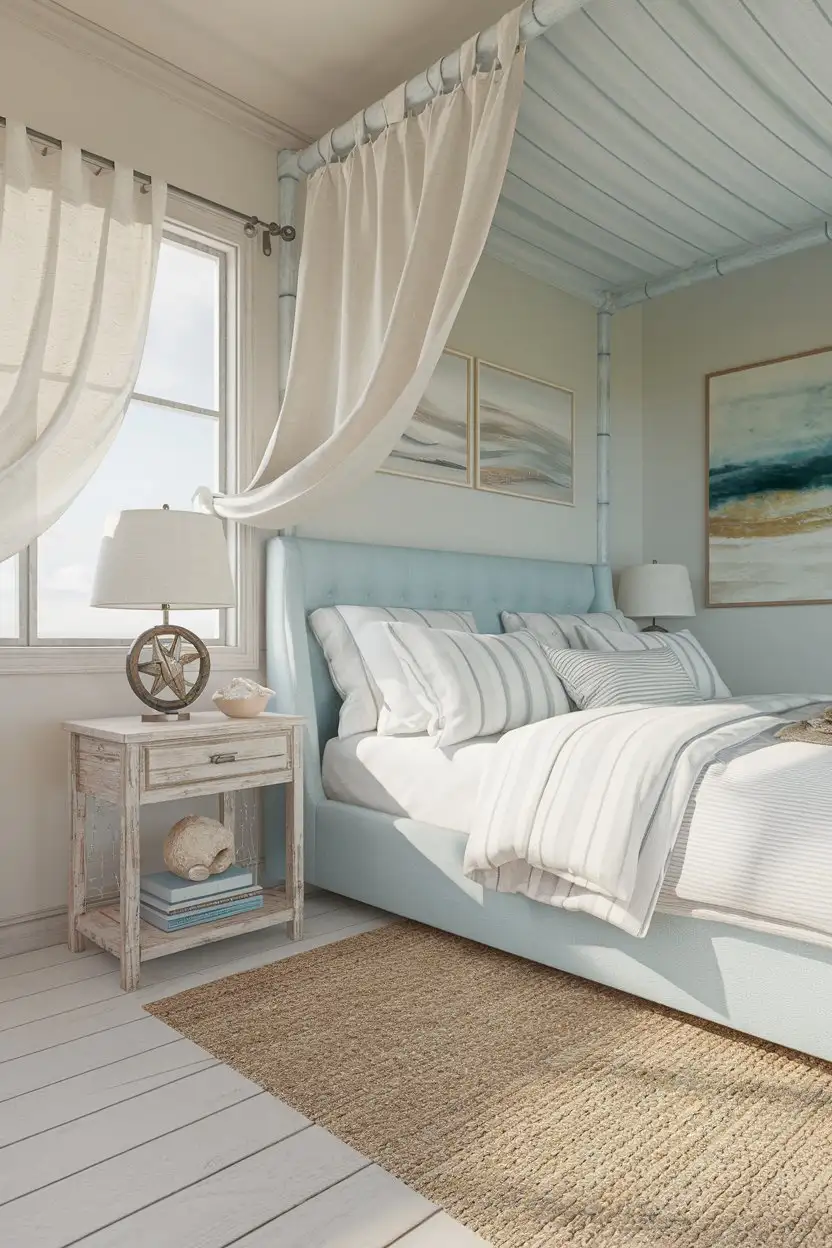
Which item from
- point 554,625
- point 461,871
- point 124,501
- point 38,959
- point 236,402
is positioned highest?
point 236,402

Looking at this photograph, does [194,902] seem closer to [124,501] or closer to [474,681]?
[474,681]

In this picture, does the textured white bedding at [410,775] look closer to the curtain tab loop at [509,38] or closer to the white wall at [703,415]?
the curtain tab loop at [509,38]

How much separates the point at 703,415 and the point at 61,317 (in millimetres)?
3004

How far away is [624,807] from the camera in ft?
6.34

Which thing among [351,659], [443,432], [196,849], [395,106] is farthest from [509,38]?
[196,849]

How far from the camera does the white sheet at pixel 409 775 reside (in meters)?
2.40

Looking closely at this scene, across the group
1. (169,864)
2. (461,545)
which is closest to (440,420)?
(461,545)

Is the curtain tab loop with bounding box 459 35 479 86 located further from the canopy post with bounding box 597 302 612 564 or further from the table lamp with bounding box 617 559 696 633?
the table lamp with bounding box 617 559 696 633

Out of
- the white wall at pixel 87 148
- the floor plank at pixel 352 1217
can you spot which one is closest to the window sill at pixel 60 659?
the white wall at pixel 87 148

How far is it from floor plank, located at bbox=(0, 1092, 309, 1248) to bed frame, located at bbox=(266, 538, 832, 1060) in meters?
0.79

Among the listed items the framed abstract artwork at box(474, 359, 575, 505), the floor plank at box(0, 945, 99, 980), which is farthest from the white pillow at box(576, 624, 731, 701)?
the floor plank at box(0, 945, 99, 980)

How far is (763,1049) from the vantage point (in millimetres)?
1857

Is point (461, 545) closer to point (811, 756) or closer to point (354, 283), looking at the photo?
point (354, 283)

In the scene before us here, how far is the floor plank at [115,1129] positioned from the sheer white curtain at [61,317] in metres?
1.29
